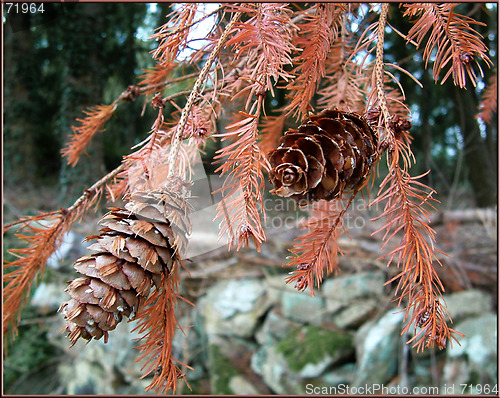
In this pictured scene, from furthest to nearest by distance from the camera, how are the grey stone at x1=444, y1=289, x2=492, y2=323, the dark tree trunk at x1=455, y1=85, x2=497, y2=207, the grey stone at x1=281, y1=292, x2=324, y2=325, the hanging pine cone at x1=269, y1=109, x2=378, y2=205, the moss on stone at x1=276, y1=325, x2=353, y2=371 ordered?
the dark tree trunk at x1=455, y1=85, x2=497, y2=207, the grey stone at x1=281, y1=292, x2=324, y2=325, the moss on stone at x1=276, y1=325, x2=353, y2=371, the grey stone at x1=444, y1=289, x2=492, y2=323, the hanging pine cone at x1=269, y1=109, x2=378, y2=205

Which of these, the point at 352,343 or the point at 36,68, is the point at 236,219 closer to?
the point at 352,343

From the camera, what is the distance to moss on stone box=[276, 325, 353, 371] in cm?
132

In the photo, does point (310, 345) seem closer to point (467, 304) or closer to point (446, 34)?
point (467, 304)

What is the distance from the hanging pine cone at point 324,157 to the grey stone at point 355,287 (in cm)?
123

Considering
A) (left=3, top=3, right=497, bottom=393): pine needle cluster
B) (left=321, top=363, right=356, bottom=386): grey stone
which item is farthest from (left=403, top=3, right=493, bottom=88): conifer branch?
(left=321, top=363, right=356, bottom=386): grey stone

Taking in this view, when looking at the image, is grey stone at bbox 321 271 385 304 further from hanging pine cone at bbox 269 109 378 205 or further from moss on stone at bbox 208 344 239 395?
hanging pine cone at bbox 269 109 378 205

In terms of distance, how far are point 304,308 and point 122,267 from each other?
1.29 metres

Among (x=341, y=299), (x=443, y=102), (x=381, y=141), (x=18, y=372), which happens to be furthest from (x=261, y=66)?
(x=443, y=102)

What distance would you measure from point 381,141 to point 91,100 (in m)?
2.46

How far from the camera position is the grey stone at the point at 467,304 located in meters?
1.22

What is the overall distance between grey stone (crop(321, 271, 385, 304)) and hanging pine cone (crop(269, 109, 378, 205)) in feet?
4.02

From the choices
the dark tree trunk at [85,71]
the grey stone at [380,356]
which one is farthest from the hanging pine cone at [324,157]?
the dark tree trunk at [85,71]

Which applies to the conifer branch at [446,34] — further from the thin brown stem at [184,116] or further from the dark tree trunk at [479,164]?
the dark tree trunk at [479,164]

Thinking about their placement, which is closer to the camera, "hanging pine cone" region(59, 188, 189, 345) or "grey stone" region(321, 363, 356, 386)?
"hanging pine cone" region(59, 188, 189, 345)
